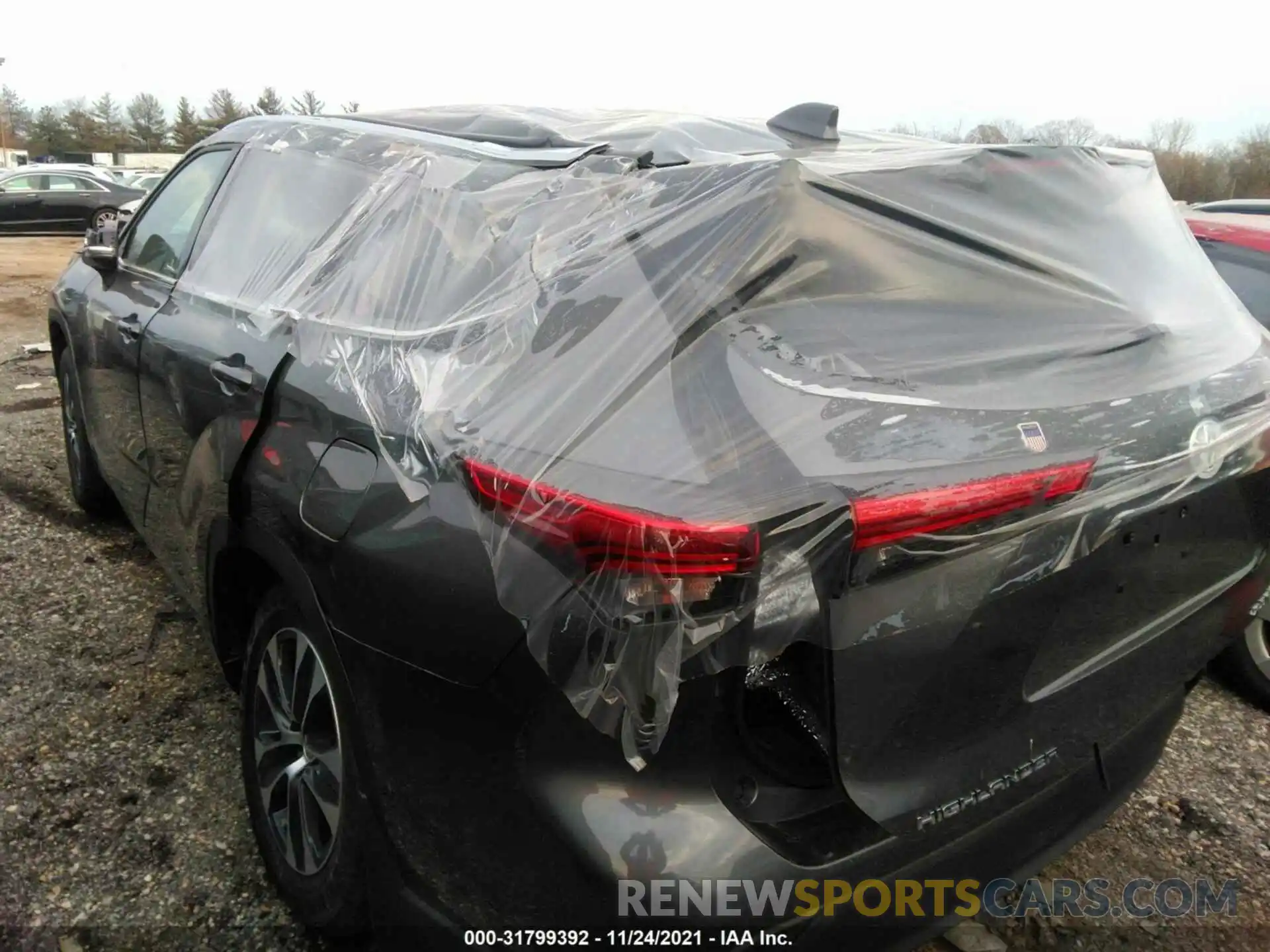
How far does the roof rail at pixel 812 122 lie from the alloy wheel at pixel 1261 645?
2.29 meters

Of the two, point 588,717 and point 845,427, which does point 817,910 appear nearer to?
point 588,717

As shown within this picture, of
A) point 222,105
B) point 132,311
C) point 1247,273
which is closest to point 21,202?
point 132,311

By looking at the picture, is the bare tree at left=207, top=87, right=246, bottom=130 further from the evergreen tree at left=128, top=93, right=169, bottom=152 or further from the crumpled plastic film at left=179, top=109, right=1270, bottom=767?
the crumpled plastic film at left=179, top=109, right=1270, bottom=767

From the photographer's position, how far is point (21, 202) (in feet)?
61.8

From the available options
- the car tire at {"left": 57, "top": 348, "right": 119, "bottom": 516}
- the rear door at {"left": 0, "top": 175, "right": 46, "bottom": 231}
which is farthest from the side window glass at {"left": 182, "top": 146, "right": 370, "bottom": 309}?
the rear door at {"left": 0, "top": 175, "right": 46, "bottom": 231}

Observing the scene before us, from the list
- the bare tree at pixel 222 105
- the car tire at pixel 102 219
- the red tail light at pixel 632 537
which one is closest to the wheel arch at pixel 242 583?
the red tail light at pixel 632 537

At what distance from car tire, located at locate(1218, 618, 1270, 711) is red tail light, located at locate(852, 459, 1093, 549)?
7.36 ft

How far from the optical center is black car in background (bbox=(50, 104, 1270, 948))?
1335 millimetres

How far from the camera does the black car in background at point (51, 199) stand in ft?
62.0

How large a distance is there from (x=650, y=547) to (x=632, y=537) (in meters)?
0.03

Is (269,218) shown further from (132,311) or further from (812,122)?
(812,122)

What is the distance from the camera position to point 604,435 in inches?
54.5

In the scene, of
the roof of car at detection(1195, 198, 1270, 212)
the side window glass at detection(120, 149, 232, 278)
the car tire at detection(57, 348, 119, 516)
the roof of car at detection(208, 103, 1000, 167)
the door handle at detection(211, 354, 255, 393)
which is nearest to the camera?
the roof of car at detection(208, 103, 1000, 167)

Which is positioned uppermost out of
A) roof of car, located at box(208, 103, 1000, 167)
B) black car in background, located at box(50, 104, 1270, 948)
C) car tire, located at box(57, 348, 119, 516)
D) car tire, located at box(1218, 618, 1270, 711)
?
roof of car, located at box(208, 103, 1000, 167)
